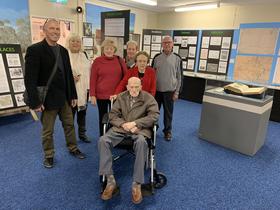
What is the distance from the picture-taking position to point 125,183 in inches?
84.4

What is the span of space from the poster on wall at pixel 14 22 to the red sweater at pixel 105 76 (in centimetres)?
265

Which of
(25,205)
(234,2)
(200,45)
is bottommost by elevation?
(25,205)

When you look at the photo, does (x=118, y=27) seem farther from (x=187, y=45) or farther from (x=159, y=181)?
(x=187, y=45)

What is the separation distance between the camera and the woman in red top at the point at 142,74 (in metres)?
2.44

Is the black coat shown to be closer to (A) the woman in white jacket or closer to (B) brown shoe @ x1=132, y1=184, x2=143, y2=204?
(A) the woman in white jacket

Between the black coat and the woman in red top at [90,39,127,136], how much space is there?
292 mm

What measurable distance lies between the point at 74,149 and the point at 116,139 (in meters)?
0.86

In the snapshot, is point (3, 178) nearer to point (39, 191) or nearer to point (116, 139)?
point (39, 191)

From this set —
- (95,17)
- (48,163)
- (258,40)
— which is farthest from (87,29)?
(258,40)

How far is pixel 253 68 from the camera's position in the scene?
16.8 ft

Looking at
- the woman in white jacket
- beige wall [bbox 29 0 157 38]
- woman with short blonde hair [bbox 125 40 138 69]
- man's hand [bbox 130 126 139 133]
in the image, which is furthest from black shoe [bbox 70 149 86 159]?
beige wall [bbox 29 0 157 38]

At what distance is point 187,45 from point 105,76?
4.37 m

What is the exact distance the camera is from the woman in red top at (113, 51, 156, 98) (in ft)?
8.01

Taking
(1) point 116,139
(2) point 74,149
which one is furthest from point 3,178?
(1) point 116,139
